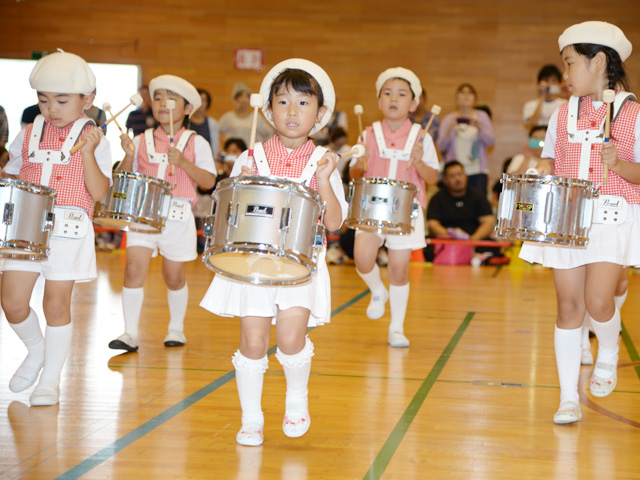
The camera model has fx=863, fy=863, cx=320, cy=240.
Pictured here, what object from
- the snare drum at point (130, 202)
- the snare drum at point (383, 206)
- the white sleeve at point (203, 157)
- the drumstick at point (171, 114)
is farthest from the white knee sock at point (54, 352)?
the snare drum at point (383, 206)

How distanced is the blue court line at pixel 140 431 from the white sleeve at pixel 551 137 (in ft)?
6.38

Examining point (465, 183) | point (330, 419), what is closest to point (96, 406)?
point (330, 419)

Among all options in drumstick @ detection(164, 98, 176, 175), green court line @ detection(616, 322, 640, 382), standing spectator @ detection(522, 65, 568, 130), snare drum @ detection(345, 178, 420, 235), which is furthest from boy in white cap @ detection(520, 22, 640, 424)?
standing spectator @ detection(522, 65, 568, 130)

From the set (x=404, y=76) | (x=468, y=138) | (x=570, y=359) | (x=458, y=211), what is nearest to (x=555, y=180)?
(x=570, y=359)

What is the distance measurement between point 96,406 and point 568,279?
2.15 metres

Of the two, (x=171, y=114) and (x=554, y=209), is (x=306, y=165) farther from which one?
(x=171, y=114)

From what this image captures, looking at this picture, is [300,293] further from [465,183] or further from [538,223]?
[465,183]

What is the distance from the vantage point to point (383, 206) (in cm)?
523

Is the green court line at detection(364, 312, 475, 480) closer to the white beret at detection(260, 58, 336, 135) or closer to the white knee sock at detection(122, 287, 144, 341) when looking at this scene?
the white beret at detection(260, 58, 336, 135)

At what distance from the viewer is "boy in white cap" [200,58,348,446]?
11.1ft

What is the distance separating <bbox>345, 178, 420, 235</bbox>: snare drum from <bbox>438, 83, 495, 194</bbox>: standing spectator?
5.59 meters

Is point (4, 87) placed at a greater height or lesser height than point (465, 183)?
greater

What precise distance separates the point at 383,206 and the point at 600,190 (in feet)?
5.59

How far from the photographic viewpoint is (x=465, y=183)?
10.8 m
